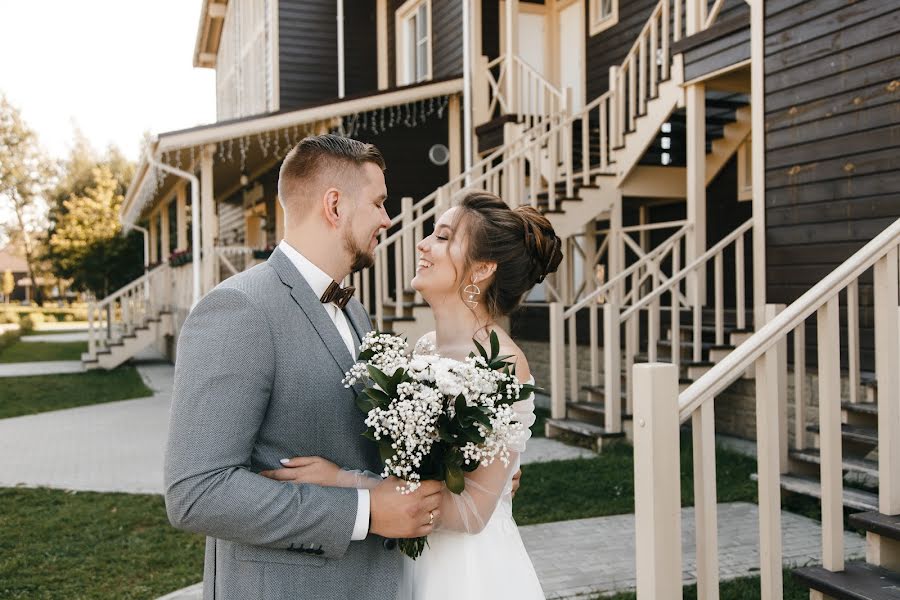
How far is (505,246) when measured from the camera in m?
2.61

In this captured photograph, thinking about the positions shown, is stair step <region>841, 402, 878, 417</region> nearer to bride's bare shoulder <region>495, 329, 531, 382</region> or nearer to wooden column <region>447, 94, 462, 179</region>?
bride's bare shoulder <region>495, 329, 531, 382</region>

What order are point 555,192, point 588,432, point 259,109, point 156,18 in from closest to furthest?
point 588,432, point 555,192, point 259,109, point 156,18

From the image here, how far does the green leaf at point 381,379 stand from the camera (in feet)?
6.14

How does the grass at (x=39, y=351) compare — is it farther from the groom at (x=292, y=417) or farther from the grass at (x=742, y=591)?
the groom at (x=292, y=417)

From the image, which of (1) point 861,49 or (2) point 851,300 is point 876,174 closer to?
(1) point 861,49

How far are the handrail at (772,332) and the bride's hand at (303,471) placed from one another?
50.1 inches

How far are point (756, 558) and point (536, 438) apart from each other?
3982 mm

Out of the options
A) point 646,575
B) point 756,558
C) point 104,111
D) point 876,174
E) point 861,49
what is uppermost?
point 104,111

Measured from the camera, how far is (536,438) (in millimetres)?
8688

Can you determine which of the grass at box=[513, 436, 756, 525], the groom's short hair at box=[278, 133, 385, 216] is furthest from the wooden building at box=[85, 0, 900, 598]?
the groom's short hair at box=[278, 133, 385, 216]

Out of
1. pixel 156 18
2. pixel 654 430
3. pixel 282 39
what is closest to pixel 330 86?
pixel 282 39

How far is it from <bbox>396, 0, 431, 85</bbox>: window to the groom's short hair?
1348cm

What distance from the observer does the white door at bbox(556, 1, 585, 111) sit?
13086 millimetres

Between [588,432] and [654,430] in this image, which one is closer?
[654,430]
